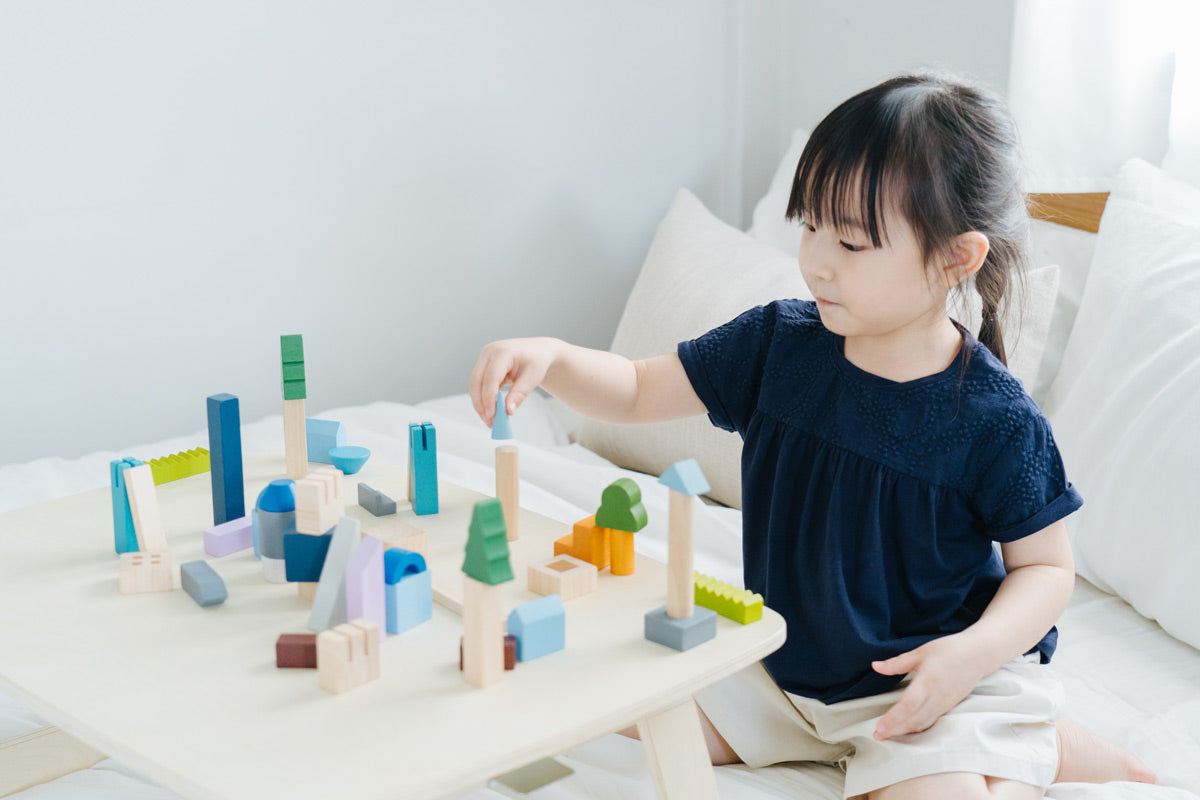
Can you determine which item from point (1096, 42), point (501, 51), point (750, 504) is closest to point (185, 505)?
point (750, 504)

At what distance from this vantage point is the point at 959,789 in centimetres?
73

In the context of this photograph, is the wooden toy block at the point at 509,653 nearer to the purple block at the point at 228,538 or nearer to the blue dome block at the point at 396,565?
the blue dome block at the point at 396,565

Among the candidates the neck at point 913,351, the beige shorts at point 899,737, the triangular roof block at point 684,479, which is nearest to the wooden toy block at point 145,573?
the triangular roof block at point 684,479

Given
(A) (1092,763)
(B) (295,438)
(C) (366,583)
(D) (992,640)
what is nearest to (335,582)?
(C) (366,583)

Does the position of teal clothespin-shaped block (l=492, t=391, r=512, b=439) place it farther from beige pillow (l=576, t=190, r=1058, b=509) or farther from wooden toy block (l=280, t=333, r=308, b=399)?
beige pillow (l=576, t=190, r=1058, b=509)

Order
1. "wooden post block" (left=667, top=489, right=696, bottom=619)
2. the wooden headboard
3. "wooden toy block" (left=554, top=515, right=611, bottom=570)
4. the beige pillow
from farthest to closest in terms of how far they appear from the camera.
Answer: the wooden headboard < the beige pillow < "wooden toy block" (left=554, top=515, right=611, bottom=570) < "wooden post block" (left=667, top=489, right=696, bottom=619)

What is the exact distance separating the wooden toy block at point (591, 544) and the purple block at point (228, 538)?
0.24m

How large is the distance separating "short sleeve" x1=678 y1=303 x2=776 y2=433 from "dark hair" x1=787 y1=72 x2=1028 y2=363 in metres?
0.14

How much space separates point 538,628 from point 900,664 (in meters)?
0.31

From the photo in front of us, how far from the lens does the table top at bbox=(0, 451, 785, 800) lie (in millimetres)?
502

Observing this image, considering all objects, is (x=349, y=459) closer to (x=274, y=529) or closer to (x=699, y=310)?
(x=274, y=529)

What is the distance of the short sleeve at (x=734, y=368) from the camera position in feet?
3.08

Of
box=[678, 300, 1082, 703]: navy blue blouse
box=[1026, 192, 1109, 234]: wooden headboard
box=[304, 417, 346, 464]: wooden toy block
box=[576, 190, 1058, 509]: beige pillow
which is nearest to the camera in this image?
box=[678, 300, 1082, 703]: navy blue blouse

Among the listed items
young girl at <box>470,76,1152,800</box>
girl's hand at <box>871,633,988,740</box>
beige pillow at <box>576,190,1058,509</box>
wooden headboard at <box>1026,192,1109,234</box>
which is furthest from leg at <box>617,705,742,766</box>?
wooden headboard at <box>1026,192,1109,234</box>
